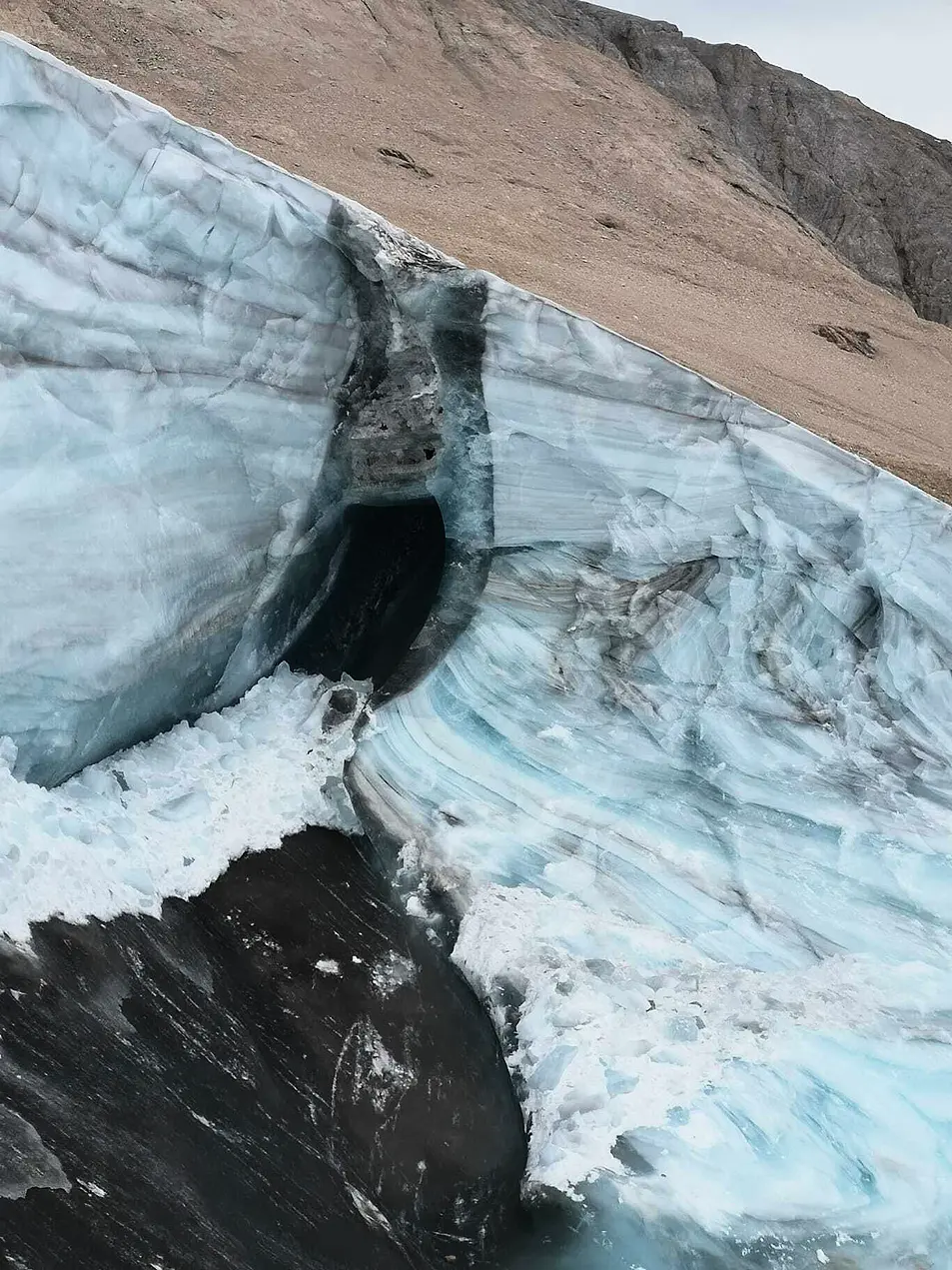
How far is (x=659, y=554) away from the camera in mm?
4270

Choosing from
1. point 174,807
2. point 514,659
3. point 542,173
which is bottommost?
point 174,807

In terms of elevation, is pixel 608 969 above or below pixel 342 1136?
above

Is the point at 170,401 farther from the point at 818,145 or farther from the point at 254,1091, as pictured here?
the point at 818,145

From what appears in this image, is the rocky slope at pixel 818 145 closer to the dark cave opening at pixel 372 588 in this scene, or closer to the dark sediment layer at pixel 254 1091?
the dark cave opening at pixel 372 588

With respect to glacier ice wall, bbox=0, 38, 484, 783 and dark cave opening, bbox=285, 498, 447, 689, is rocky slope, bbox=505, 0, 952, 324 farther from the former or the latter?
glacier ice wall, bbox=0, 38, 484, 783

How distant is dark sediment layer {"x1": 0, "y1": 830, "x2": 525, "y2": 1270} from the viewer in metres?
2.58

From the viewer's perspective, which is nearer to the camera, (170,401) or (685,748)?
(170,401)

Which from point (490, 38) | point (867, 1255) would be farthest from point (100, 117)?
point (490, 38)

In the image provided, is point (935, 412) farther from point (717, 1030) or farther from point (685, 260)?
point (717, 1030)

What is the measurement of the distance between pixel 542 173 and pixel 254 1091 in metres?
16.1

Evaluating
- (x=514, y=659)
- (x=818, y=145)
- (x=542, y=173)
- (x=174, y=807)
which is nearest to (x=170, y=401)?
(x=174, y=807)

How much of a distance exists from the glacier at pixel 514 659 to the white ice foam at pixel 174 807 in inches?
0.7

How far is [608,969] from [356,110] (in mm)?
15720

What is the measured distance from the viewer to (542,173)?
655 inches
